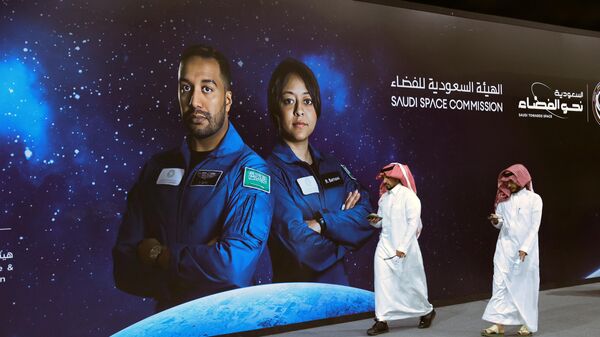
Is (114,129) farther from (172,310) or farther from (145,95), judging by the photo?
(172,310)

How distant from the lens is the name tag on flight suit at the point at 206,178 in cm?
581

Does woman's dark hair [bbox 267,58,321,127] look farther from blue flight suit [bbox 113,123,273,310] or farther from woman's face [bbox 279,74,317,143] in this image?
blue flight suit [bbox 113,123,273,310]

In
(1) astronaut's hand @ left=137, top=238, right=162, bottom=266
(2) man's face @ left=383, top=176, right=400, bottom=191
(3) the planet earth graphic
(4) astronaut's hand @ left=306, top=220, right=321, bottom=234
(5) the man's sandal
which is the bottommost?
(5) the man's sandal

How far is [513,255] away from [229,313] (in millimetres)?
2358

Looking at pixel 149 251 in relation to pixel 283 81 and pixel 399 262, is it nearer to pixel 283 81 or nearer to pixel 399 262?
pixel 283 81

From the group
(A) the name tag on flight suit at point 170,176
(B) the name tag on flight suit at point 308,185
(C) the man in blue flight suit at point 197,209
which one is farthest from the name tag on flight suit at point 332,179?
(A) the name tag on flight suit at point 170,176

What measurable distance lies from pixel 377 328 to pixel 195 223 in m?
1.74

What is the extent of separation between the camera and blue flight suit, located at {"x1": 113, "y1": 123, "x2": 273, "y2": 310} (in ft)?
18.2

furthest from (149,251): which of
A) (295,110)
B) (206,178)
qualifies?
(295,110)

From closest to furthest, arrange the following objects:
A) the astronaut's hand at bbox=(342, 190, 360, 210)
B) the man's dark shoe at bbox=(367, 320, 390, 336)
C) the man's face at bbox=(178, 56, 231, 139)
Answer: the man's face at bbox=(178, 56, 231, 139) < the man's dark shoe at bbox=(367, 320, 390, 336) < the astronaut's hand at bbox=(342, 190, 360, 210)

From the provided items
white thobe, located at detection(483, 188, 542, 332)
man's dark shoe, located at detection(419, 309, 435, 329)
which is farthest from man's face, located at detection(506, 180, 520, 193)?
man's dark shoe, located at detection(419, 309, 435, 329)

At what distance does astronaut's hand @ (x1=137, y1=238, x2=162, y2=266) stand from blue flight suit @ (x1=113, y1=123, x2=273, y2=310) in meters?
0.03

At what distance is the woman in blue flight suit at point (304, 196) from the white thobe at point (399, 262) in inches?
23.7

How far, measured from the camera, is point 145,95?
5.57 meters
